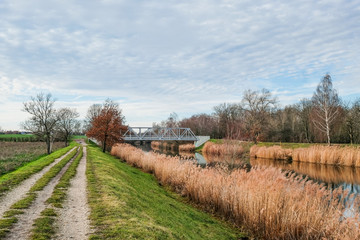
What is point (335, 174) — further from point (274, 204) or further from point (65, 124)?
point (65, 124)

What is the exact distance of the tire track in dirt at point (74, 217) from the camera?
5.31m

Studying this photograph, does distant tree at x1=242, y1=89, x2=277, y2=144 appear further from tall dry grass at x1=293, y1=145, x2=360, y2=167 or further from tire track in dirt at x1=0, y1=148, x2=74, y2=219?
tire track in dirt at x1=0, y1=148, x2=74, y2=219

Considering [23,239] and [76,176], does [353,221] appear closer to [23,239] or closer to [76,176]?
[23,239]

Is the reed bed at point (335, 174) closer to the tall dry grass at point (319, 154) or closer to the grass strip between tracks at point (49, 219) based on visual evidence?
the tall dry grass at point (319, 154)

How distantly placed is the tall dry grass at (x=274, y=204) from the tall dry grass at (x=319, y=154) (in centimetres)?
1787

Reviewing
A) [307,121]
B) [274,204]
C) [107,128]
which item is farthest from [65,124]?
[274,204]

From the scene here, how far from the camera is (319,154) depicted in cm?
2589

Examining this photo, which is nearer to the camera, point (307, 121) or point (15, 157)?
point (15, 157)

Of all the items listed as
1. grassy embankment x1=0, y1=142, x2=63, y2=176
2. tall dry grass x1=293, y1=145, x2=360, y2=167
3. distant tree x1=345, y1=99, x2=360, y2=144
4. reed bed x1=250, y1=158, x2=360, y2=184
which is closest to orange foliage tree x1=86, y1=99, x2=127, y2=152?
grassy embankment x1=0, y1=142, x2=63, y2=176

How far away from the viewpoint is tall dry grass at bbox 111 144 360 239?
6.71m

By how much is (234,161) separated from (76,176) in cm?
848

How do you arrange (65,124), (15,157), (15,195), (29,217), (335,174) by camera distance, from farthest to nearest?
(65,124)
(15,157)
(335,174)
(15,195)
(29,217)

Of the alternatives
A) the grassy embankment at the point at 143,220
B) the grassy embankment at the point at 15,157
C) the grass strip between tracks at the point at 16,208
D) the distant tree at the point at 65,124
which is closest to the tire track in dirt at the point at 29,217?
the grass strip between tracks at the point at 16,208

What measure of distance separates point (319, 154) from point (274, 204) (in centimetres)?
2191
